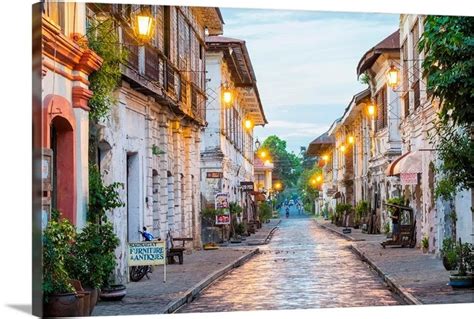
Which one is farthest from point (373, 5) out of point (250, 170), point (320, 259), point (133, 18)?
point (250, 170)

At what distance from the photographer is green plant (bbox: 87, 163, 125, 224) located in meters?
14.8

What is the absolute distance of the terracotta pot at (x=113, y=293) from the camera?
1418cm

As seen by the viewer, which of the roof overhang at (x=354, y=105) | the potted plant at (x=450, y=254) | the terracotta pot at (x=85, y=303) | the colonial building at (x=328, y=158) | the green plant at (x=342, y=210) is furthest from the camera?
the colonial building at (x=328, y=158)

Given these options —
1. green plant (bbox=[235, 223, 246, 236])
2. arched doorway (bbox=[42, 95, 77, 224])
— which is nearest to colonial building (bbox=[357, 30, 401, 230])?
green plant (bbox=[235, 223, 246, 236])

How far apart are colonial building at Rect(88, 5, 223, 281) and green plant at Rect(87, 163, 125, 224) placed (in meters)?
1.11

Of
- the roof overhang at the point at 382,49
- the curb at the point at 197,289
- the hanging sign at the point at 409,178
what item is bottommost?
the curb at the point at 197,289

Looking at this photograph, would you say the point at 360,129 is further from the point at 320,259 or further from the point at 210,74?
the point at 320,259

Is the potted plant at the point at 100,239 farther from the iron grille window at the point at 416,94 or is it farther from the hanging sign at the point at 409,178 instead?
the iron grille window at the point at 416,94

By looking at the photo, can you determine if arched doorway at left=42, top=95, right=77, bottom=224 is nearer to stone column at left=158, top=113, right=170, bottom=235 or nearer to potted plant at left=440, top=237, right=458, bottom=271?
potted plant at left=440, top=237, right=458, bottom=271

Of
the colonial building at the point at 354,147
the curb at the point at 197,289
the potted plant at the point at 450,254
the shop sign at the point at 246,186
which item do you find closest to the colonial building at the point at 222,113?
the shop sign at the point at 246,186

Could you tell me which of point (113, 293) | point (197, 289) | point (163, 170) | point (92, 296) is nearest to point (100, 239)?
point (92, 296)

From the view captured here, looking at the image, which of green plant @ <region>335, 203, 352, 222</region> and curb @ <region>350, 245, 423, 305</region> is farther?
green plant @ <region>335, 203, 352, 222</region>

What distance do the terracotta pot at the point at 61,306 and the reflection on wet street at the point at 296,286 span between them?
10.8ft

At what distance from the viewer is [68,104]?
13820mm
